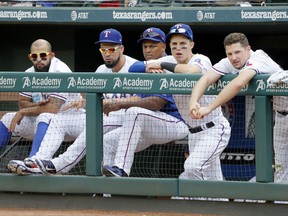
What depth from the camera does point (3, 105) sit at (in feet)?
22.5

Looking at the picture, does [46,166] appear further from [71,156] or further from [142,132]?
[142,132]

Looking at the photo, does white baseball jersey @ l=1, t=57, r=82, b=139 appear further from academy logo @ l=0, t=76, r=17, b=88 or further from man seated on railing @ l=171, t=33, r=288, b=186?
man seated on railing @ l=171, t=33, r=288, b=186

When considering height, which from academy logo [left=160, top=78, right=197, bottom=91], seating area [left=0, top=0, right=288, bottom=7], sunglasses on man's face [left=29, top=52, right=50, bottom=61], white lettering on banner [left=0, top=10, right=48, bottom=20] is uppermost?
seating area [left=0, top=0, right=288, bottom=7]

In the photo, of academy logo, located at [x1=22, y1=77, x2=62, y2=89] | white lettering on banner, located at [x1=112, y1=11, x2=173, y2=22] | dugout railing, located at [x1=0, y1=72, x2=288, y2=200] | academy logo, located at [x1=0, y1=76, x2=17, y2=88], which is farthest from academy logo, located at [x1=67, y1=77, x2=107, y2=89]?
white lettering on banner, located at [x1=112, y1=11, x2=173, y2=22]

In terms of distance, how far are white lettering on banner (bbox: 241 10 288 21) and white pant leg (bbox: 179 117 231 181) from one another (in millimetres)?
3401

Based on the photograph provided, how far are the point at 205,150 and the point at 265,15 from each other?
11.8 ft

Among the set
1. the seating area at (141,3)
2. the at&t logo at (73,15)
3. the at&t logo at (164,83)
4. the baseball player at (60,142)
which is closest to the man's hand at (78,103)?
the baseball player at (60,142)

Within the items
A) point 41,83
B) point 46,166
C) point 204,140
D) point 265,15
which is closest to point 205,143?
point 204,140

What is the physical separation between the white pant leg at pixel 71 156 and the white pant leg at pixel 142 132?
310 mm

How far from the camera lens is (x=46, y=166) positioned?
6.64 meters

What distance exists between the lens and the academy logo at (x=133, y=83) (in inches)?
253

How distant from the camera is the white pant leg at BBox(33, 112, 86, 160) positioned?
666cm

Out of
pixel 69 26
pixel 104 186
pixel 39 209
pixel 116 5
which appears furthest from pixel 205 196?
pixel 69 26

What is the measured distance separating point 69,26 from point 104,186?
5.13 m
